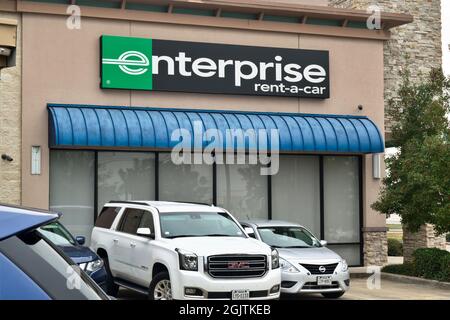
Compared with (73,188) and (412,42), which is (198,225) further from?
(412,42)

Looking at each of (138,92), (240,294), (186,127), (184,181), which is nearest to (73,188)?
(184,181)

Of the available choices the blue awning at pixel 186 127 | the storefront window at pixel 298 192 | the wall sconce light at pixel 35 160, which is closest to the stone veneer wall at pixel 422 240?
the storefront window at pixel 298 192

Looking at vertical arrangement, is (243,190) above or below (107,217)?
above

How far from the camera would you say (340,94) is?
22.0 meters

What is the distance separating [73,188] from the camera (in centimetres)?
1888

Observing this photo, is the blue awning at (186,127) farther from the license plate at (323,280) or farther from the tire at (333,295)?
the license plate at (323,280)

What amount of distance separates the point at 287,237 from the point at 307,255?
1259mm

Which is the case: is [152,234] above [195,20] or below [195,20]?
below

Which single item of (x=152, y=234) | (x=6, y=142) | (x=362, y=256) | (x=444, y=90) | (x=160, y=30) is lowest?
(x=362, y=256)

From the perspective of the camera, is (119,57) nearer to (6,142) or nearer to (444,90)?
(6,142)
